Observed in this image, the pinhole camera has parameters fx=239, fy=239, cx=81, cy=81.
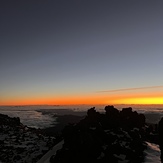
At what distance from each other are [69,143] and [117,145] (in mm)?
6021

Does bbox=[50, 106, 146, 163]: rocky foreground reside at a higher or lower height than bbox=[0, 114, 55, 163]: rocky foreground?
higher

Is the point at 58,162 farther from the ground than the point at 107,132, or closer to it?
closer to it

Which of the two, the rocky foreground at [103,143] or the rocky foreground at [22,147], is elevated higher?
the rocky foreground at [103,143]

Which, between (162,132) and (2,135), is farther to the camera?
(2,135)

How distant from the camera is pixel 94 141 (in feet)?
97.0

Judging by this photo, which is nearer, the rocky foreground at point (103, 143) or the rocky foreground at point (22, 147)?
the rocky foreground at point (103, 143)

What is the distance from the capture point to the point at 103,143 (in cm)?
3084

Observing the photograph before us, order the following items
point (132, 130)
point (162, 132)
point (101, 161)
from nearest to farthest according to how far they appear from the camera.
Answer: point (162, 132) → point (101, 161) → point (132, 130)

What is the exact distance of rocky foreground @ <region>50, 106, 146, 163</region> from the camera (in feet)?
91.5

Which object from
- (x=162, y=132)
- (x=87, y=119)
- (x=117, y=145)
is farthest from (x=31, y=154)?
(x=162, y=132)

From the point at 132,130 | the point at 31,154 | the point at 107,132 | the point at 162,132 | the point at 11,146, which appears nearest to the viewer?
the point at 162,132

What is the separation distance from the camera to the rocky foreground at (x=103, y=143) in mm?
27891

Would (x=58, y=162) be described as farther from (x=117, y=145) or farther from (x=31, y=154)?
(x=31, y=154)

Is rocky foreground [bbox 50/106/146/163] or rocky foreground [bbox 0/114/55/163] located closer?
rocky foreground [bbox 50/106/146/163]
